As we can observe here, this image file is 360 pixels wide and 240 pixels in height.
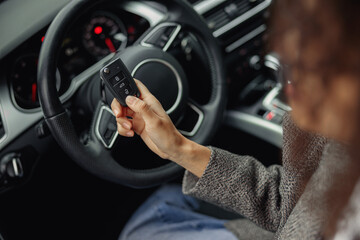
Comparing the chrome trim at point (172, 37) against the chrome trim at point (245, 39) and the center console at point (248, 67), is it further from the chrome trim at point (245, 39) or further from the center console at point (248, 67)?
the chrome trim at point (245, 39)

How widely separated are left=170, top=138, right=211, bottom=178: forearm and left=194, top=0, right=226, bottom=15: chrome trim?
1.96 feet

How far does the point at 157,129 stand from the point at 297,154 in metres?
0.26

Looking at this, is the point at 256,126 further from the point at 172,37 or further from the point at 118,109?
the point at 118,109

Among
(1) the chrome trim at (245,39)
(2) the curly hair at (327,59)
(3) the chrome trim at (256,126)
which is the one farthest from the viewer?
(1) the chrome trim at (245,39)

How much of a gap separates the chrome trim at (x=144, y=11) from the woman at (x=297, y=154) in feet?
1.27

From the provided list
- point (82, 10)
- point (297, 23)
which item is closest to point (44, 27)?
point (82, 10)

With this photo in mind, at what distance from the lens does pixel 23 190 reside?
3.23ft

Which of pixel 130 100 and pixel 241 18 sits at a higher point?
pixel 130 100

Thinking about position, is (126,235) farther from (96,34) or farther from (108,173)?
(96,34)

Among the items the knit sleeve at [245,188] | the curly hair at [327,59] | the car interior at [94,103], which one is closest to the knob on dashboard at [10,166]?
the car interior at [94,103]

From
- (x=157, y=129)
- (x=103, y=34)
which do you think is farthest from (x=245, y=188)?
(x=103, y=34)

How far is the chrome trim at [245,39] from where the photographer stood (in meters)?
1.36

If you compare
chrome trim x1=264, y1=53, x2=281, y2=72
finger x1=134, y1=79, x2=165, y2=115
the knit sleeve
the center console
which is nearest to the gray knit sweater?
the knit sleeve

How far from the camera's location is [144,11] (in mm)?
1093
